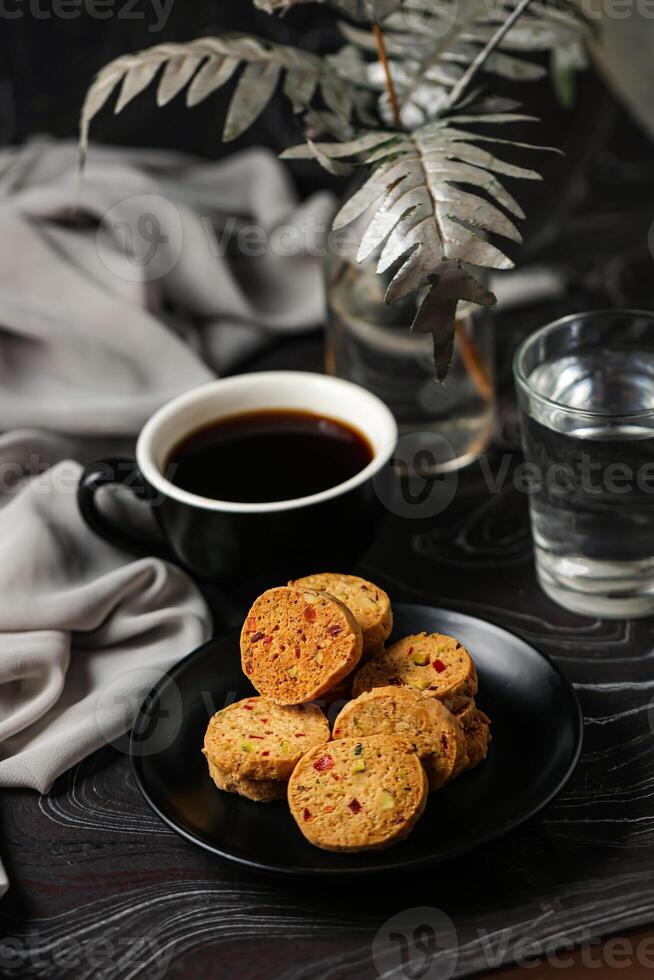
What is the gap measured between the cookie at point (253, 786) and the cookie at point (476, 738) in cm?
11

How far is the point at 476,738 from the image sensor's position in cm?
69

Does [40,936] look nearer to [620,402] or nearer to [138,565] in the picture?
[138,565]

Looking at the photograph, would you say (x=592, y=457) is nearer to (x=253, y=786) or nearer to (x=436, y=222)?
(x=436, y=222)

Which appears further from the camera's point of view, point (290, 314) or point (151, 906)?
point (290, 314)

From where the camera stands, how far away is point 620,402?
0.89 m

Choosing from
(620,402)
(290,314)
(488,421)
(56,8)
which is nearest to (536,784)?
(620,402)

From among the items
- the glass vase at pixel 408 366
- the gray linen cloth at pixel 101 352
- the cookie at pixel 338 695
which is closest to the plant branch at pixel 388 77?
the glass vase at pixel 408 366

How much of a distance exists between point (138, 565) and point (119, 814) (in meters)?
0.20

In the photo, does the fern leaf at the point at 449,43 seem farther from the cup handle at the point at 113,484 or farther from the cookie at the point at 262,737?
the cookie at the point at 262,737

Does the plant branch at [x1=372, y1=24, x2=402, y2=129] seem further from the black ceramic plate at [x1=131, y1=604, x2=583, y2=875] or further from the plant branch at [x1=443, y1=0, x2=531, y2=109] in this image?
the black ceramic plate at [x1=131, y1=604, x2=583, y2=875]

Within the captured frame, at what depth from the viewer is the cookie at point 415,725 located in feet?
2.16

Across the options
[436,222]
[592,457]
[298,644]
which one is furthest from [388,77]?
[298,644]

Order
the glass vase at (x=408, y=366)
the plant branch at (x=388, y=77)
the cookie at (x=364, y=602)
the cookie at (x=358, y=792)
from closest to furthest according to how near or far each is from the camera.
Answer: the cookie at (x=358, y=792) < the cookie at (x=364, y=602) < the plant branch at (x=388, y=77) < the glass vase at (x=408, y=366)

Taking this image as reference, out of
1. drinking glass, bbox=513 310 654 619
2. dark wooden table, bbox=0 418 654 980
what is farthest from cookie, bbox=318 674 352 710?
drinking glass, bbox=513 310 654 619
